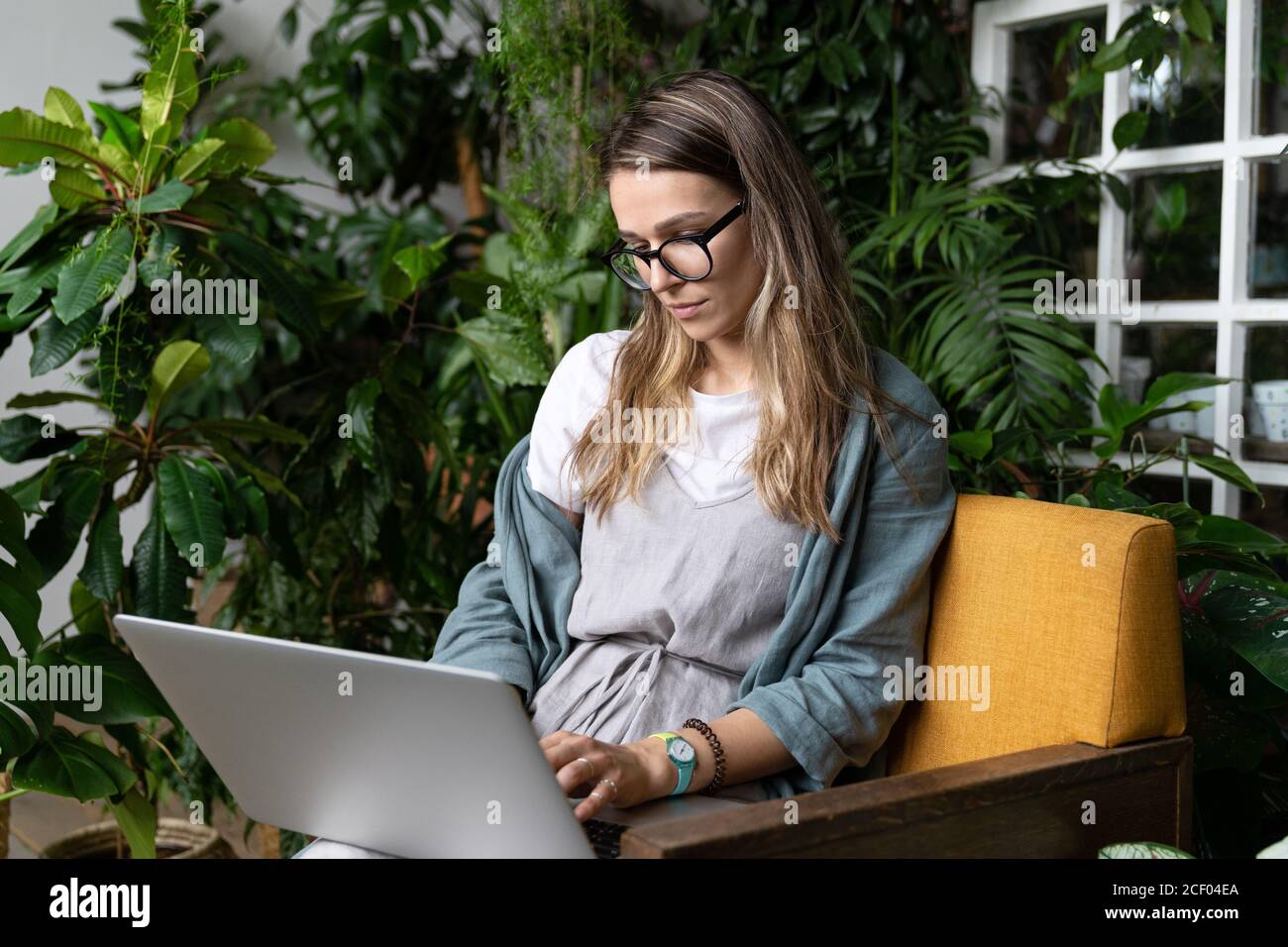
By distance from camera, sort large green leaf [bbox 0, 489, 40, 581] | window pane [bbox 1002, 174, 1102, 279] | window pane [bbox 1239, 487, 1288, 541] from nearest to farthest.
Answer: large green leaf [bbox 0, 489, 40, 581], window pane [bbox 1239, 487, 1288, 541], window pane [bbox 1002, 174, 1102, 279]

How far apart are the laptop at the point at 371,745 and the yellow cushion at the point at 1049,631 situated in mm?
447

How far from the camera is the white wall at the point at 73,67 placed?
10.1 feet

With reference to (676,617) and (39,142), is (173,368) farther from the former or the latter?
(676,617)

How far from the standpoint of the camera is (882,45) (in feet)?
8.13

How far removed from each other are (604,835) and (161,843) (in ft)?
5.44

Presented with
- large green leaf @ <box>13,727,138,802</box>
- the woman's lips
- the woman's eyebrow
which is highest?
the woman's eyebrow

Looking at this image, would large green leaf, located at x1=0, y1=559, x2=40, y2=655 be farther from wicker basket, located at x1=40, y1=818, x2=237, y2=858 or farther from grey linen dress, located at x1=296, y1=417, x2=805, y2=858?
wicker basket, located at x1=40, y1=818, x2=237, y2=858

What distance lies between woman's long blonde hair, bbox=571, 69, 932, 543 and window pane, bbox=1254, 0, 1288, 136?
3.56 ft

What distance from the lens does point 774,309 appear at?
1494 mm

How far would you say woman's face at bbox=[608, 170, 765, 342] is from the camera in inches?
56.5

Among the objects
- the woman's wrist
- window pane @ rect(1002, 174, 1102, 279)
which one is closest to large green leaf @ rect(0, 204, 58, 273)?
the woman's wrist
